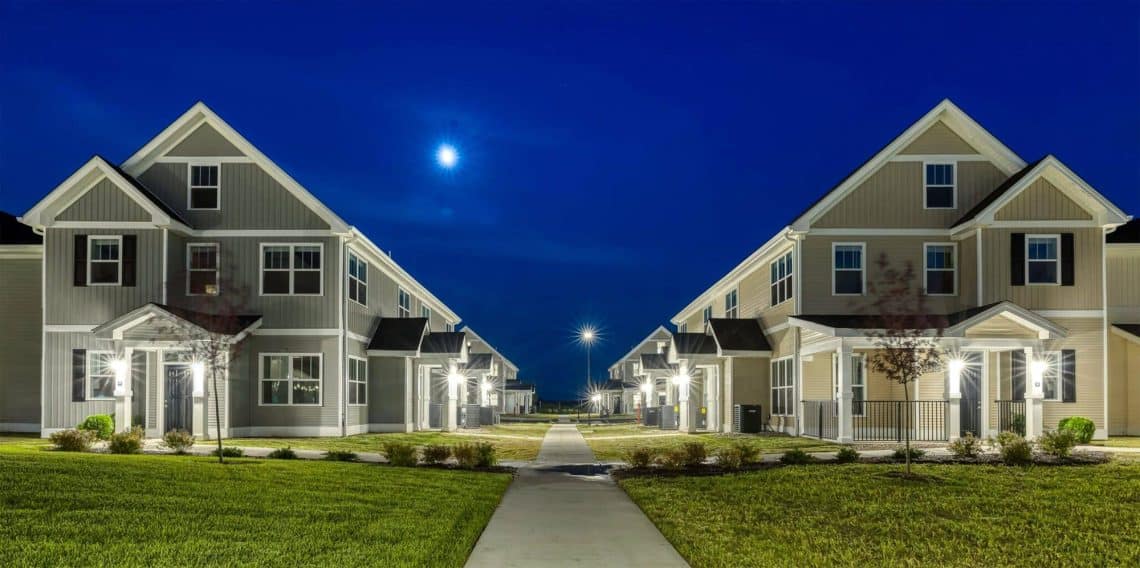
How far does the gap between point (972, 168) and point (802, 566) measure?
923 inches

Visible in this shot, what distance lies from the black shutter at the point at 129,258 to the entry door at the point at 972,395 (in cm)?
2473

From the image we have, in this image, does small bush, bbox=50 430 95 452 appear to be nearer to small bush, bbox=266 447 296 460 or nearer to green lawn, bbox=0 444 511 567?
green lawn, bbox=0 444 511 567

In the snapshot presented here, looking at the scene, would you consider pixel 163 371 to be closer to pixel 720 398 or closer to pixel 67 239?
pixel 67 239

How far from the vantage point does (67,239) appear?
27.6 m

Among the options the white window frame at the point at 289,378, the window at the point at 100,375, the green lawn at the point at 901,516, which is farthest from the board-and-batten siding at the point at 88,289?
the green lawn at the point at 901,516

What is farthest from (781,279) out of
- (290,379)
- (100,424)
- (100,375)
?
(100,375)

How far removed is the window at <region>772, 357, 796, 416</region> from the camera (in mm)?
29672

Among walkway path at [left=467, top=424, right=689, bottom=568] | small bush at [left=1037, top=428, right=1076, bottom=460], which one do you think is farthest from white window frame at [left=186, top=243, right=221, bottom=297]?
small bush at [left=1037, top=428, right=1076, bottom=460]

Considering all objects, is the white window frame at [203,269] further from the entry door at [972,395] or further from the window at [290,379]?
the entry door at [972,395]

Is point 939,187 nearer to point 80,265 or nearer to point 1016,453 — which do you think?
point 1016,453

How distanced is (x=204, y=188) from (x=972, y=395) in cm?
2430

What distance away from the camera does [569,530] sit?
10.4 meters

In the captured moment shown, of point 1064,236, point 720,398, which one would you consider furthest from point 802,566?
point 720,398

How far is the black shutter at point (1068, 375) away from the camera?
2686 centimetres
